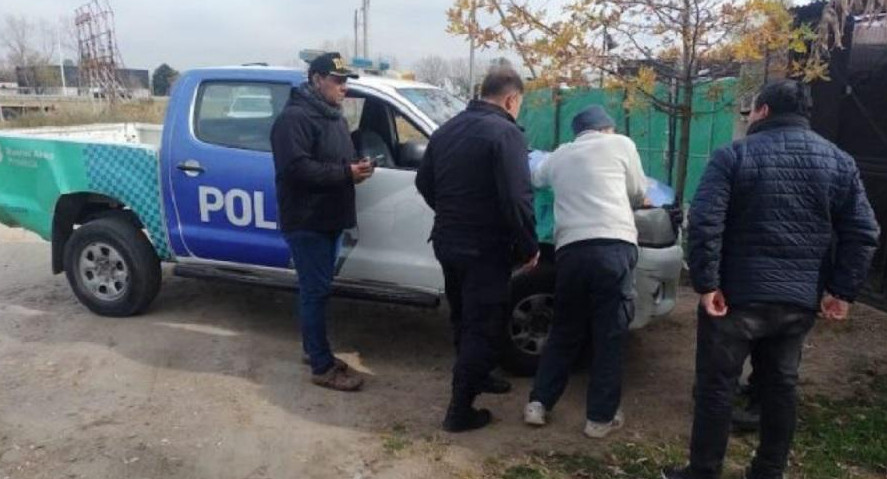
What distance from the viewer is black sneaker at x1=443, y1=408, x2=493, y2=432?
13.0 feet

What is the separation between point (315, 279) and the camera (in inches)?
174

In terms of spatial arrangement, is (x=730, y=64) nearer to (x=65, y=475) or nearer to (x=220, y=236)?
(x=220, y=236)

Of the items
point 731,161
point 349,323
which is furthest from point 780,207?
point 349,323

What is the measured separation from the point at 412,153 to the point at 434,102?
17.4 inches

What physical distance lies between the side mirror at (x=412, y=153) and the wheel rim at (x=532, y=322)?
116 cm

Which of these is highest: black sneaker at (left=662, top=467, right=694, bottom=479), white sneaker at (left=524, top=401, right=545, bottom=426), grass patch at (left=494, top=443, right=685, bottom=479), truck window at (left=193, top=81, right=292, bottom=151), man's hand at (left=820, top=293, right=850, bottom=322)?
truck window at (left=193, top=81, right=292, bottom=151)

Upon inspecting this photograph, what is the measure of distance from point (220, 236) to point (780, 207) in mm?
3568

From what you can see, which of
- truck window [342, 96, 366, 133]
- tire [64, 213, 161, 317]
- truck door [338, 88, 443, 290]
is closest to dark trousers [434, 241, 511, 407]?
truck door [338, 88, 443, 290]

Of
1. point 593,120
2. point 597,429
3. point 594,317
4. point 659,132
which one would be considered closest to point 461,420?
point 597,429

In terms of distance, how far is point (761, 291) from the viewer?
3.06 m

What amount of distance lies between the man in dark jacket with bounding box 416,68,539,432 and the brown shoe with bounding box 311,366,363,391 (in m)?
0.76

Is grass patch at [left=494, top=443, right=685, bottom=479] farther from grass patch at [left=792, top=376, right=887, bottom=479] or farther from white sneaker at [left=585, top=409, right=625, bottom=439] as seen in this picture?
grass patch at [left=792, top=376, right=887, bottom=479]

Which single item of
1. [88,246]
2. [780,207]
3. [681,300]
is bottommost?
[681,300]

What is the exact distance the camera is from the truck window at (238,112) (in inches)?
201
